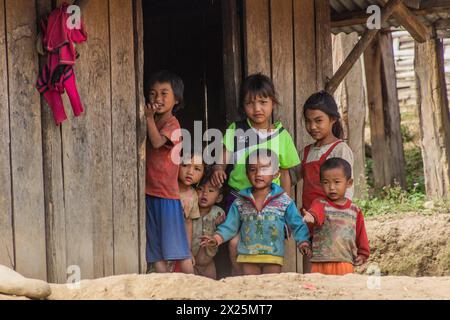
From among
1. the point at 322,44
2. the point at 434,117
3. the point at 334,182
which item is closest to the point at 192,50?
the point at 322,44

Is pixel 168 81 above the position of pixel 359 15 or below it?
below

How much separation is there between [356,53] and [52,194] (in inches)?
132

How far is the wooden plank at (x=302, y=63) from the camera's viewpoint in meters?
8.30

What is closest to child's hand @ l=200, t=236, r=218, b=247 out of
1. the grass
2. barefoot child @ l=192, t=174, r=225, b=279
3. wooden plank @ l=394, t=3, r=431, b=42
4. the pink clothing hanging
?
barefoot child @ l=192, t=174, r=225, b=279

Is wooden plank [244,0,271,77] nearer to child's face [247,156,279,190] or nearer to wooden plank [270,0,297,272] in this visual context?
wooden plank [270,0,297,272]

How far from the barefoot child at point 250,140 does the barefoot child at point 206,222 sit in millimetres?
112

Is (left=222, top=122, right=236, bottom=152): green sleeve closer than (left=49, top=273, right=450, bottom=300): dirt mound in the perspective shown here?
No

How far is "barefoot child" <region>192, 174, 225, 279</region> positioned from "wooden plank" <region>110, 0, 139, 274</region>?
603 mm

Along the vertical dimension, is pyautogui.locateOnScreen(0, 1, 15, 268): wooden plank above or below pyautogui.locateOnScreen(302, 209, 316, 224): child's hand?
above

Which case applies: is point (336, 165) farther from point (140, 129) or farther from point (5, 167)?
point (5, 167)

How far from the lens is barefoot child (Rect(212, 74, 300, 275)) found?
7.39 meters

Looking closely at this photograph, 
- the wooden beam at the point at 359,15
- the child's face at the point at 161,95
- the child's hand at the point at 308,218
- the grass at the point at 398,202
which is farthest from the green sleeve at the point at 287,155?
the grass at the point at 398,202

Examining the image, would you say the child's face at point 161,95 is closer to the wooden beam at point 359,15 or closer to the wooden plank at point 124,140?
the wooden plank at point 124,140

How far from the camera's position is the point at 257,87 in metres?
7.41
